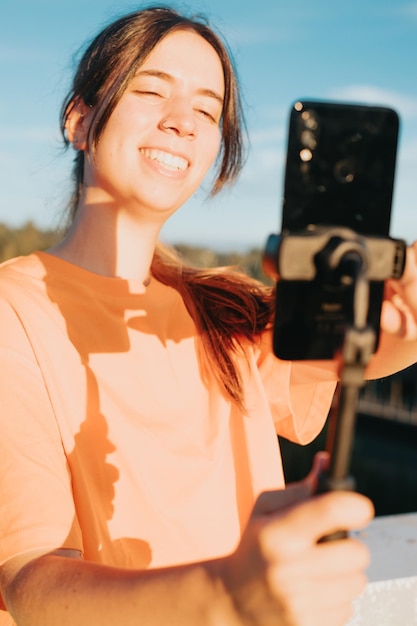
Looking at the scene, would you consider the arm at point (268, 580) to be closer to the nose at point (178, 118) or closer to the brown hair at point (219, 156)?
the brown hair at point (219, 156)

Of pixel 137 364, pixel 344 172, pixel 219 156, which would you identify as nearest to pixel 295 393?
pixel 137 364

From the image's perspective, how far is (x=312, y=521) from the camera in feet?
1.63

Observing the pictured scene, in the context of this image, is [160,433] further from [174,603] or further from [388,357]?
[174,603]

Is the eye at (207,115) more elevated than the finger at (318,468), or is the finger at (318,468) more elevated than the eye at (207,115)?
the eye at (207,115)

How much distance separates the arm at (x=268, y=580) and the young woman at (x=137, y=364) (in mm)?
60

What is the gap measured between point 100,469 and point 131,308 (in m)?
0.33

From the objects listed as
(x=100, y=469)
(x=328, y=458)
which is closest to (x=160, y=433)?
(x=100, y=469)

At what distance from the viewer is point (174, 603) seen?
594 millimetres

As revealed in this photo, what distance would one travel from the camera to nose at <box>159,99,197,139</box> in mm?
1196

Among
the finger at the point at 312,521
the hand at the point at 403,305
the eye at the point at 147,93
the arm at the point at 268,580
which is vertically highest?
the eye at the point at 147,93

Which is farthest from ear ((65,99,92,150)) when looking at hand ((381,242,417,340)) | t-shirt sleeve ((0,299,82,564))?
hand ((381,242,417,340))

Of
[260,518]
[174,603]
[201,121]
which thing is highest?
[201,121]

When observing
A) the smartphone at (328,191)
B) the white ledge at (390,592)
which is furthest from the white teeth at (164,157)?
the white ledge at (390,592)

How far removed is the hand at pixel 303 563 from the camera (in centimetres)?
49
